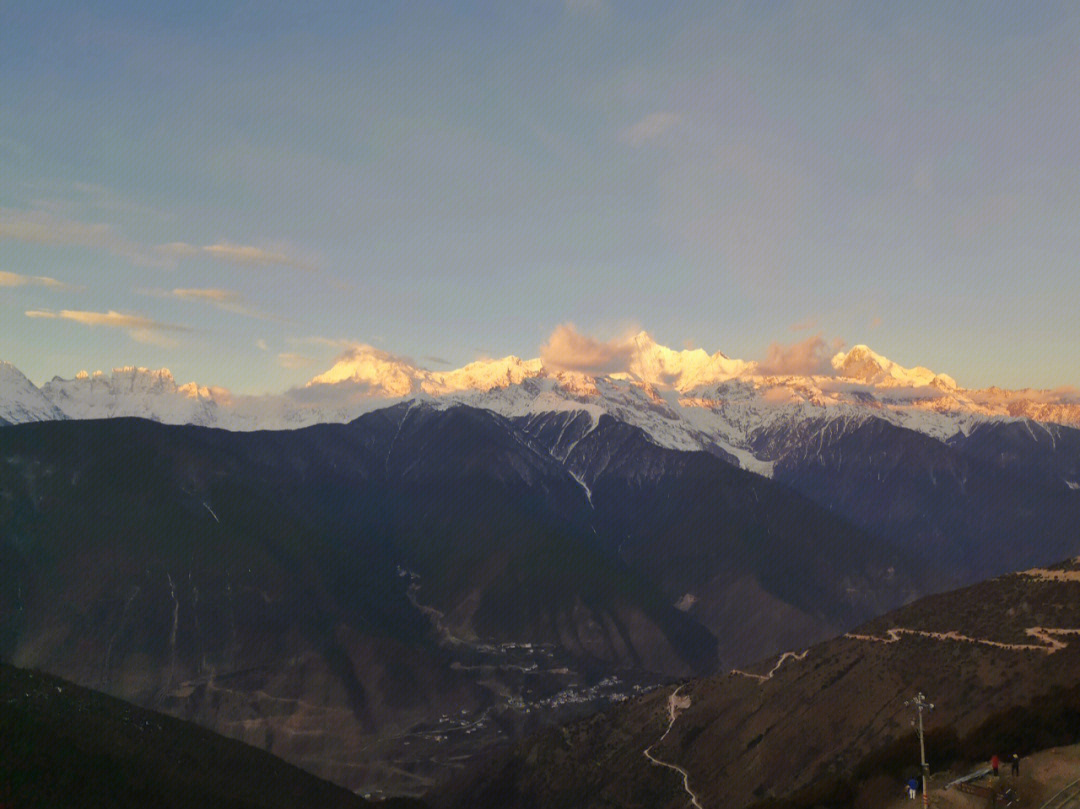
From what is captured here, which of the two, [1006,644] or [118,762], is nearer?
[118,762]

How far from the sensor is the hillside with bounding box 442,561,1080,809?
147000 millimetres

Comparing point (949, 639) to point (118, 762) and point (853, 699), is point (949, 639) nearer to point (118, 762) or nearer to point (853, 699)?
point (853, 699)

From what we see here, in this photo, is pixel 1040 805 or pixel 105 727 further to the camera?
pixel 105 727

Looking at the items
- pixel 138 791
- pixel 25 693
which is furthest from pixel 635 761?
pixel 25 693

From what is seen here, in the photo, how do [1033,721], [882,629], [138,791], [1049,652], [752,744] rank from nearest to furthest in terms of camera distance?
[1033,721] → [138,791] → [1049,652] → [752,744] → [882,629]

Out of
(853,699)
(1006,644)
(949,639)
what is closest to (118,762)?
(853,699)

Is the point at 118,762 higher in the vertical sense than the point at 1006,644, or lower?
lower

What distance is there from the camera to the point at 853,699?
6521 inches

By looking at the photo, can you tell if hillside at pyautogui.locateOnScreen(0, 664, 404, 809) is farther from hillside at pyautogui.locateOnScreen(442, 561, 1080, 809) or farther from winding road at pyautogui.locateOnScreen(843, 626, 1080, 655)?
winding road at pyautogui.locateOnScreen(843, 626, 1080, 655)

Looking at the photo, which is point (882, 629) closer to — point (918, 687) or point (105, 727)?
point (918, 687)

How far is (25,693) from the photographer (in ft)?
520

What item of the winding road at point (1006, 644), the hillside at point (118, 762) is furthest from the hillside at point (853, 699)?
the hillside at point (118, 762)

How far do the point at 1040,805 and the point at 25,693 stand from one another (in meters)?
151

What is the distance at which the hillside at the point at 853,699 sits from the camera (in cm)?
14700
